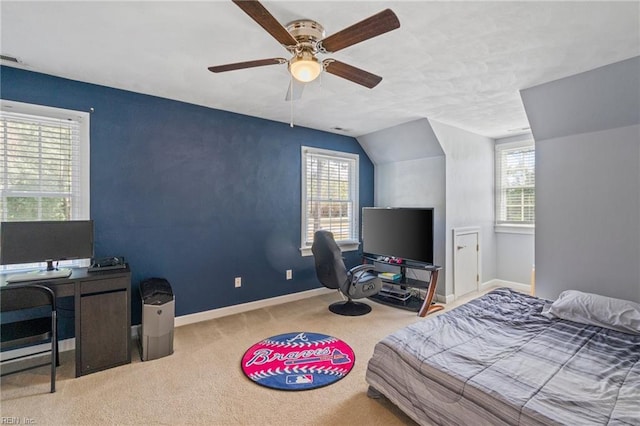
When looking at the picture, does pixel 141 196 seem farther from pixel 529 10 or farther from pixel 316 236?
pixel 529 10

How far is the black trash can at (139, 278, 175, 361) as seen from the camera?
2678mm

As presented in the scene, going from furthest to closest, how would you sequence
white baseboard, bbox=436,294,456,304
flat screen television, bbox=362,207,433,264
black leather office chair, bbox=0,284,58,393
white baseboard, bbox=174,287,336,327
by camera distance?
1. white baseboard, bbox=436,294,456,304
2. flat screen television, bbox=362,207,433,264
3. white baseboard, bbox=174,287,336,327
4. black leather office chair, bbox=0,284,58,393

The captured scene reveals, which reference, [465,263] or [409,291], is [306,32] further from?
[465,263]

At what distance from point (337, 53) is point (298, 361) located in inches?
101

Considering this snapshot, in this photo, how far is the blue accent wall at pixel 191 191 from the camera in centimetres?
297

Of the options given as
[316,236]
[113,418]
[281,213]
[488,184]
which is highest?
[488,184]

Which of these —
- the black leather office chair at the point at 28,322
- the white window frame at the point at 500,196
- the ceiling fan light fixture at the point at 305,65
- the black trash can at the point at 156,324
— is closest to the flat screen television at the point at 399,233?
the white window frame at the point at 500,196

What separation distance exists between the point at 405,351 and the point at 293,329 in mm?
1629

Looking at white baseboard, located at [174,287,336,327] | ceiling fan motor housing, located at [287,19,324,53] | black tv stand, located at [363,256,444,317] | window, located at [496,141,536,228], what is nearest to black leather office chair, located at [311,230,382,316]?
black tv stand, located at [363,256,444,317]

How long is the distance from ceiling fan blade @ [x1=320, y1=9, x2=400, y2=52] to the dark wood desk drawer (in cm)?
250

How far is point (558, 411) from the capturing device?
1.39 meters

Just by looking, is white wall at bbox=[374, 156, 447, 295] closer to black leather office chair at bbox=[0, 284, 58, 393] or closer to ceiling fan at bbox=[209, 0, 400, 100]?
ceiling fan at bbox=[209, 0, 400, 100]

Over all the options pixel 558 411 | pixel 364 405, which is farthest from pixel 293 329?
pixel 558 411

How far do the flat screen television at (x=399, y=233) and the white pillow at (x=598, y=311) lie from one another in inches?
59.7
